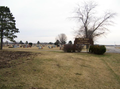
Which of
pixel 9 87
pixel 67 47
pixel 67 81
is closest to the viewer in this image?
pixel 9 87

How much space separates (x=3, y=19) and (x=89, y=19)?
22.9m

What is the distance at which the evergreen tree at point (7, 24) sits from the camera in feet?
66.5

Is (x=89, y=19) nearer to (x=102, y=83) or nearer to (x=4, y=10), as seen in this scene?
(x=4, y=10)

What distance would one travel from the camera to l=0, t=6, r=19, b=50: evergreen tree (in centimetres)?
2026

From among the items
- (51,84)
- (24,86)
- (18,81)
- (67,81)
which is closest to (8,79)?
(18,81)

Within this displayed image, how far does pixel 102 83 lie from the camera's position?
4527 millimetres

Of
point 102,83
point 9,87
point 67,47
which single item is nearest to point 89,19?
point 67,47

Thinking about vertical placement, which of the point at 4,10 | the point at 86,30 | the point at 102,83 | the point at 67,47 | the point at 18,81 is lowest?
the point at 102,83

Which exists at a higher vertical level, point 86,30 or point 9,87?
point 86,30

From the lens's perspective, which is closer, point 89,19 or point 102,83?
point 102,83

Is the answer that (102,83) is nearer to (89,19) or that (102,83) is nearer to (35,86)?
(35,86)

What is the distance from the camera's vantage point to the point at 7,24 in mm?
20594

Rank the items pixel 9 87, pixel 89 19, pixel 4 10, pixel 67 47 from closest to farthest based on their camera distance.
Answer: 1. pixel 9 87
2. pixel 67 47
3. pixel 4 10
4. pixel 89 19

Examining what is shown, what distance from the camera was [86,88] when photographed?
13.0 feet
